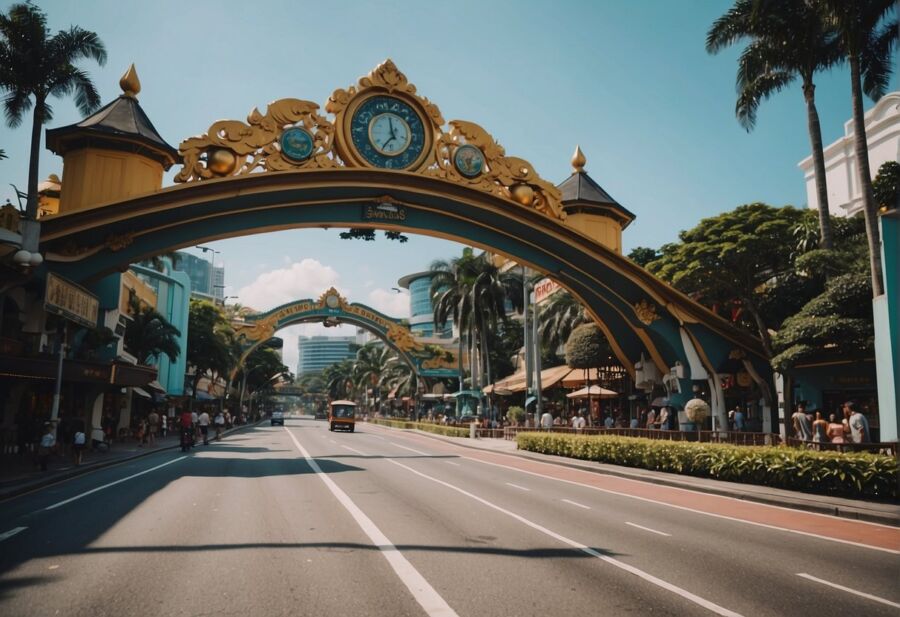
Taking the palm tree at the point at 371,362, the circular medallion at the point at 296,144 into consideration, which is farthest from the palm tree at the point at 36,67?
the palm tree at the point at 371,362

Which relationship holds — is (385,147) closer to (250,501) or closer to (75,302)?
(75,302)

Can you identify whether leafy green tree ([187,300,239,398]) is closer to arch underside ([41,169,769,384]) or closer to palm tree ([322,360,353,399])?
arch underside ([41,169,769,384])

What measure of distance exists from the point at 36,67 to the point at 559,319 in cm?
3778

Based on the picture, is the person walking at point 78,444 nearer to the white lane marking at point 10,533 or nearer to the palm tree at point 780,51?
the white lane marking at point 10,533

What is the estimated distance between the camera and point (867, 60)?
78.2 feet

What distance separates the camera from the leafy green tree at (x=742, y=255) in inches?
1018

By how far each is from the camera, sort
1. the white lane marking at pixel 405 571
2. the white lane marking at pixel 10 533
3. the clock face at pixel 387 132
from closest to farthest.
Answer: the white lane marking at pixel 405 571 → the white lane marking at pixel 10 533 → the clock face at pixel 387 132

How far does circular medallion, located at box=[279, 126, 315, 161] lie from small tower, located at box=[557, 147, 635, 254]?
13080mm

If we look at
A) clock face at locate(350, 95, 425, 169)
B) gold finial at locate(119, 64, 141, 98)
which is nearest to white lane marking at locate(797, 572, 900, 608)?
clock face at locate(350, 95, 425, 169)

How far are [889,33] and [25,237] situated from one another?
30050mm

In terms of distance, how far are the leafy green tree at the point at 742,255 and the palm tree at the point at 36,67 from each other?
2574 cm

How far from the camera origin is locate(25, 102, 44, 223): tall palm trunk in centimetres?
2155

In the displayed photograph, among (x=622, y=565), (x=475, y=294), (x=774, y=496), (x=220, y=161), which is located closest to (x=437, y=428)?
(x=475, y=294)

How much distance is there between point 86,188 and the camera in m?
22.9
